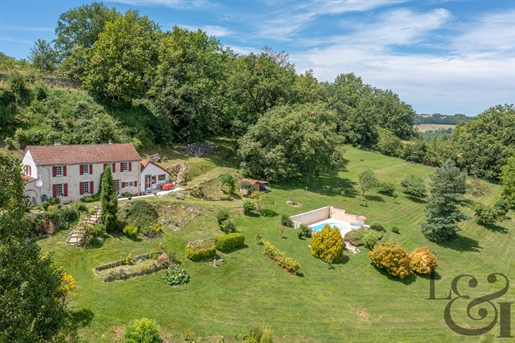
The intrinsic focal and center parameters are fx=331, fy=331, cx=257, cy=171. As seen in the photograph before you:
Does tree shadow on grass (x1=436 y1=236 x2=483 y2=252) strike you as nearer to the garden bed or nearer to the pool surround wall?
the pool surround wall

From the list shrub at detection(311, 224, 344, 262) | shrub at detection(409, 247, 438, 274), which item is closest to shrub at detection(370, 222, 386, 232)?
shrub at detection(409, 247, 438, 274)

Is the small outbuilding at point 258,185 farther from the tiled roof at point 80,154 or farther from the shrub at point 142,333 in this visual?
the shrub at point 142,333

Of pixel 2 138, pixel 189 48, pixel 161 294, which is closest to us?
pixel 161 294

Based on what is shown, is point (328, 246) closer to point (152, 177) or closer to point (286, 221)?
point (286, 221)

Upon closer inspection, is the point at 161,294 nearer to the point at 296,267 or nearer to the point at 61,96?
the point at 296,267

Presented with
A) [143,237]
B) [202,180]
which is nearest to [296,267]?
[143,237]
